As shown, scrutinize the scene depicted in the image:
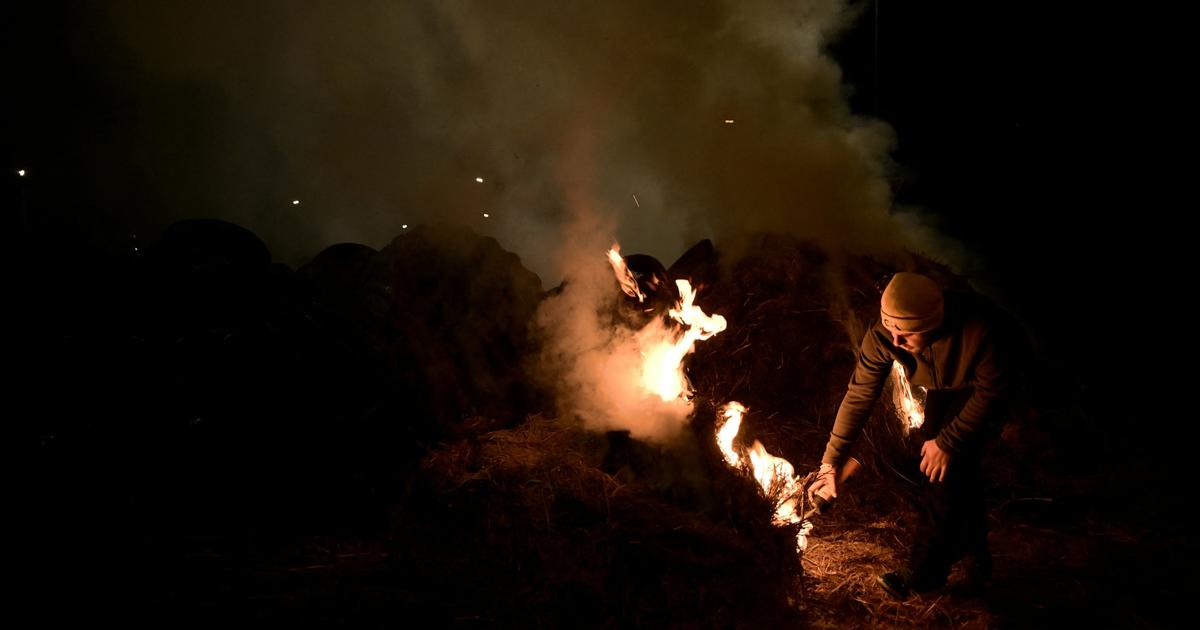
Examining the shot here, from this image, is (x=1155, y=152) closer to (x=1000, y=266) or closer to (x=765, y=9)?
(x=1000, y=266)

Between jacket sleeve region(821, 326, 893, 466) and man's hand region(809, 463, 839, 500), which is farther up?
jacket sleeve region(821, 326, 893, 466)

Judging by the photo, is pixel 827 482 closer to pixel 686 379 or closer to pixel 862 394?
pixel 862 394

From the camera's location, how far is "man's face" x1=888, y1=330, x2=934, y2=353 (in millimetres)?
2908

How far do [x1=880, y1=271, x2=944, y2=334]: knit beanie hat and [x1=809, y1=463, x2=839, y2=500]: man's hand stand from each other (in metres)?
1.02

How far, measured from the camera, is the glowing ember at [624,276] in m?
5.61

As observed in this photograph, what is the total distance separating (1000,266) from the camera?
360 inches

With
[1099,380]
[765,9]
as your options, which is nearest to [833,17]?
[765,9]

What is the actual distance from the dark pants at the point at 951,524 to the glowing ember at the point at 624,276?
10.4 ft

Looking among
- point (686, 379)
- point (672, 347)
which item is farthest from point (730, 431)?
point (672, 347)

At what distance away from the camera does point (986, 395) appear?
2758 millimetres

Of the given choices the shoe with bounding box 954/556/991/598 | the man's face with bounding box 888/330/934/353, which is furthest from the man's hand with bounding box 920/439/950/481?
the shoe with bounding box 954/556/991/598

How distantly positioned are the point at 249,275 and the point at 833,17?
350 inches

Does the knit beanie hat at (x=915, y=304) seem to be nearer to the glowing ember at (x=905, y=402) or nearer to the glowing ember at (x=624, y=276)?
the glowing ember at (x=905, y=402)

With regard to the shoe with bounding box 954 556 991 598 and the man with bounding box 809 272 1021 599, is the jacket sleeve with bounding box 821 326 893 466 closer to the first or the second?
the man with bounding box 809 272 1021 599
